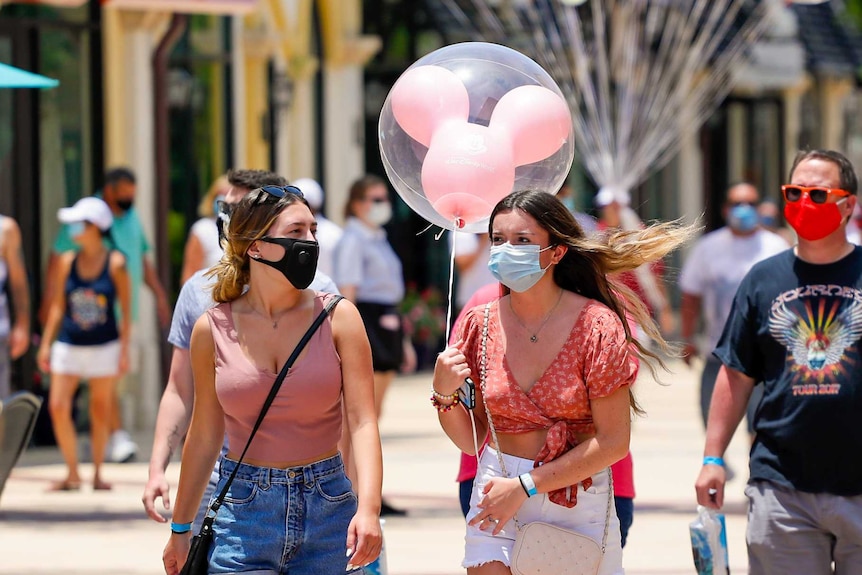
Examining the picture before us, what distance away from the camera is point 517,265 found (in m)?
4.85

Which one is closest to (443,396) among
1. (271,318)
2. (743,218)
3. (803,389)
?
(271,318)

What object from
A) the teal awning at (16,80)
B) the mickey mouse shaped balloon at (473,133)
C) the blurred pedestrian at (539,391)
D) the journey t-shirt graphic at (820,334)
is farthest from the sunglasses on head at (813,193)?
the teal awning at (16,80)

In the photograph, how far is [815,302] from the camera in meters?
5.50

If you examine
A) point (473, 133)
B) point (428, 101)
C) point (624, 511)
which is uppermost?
point (428, 101)

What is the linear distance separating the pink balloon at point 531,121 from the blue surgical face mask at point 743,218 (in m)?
5.56

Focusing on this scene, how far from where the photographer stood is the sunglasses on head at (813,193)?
5582 millimetres

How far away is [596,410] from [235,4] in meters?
9.76

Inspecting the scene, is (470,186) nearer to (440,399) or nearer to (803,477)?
(440,399)

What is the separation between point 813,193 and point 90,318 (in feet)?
21.8

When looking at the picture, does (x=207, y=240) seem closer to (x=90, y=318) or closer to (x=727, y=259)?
(x=90, y=318)

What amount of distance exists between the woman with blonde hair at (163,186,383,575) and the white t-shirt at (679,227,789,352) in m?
6.38

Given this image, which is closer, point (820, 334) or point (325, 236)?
point (820, 334)

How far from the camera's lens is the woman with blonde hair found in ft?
15.1

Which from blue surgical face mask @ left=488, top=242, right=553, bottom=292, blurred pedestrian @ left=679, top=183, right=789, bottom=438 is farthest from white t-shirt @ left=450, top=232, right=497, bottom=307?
blue surgical face mask @ left=488, top=242, right=553, bottom=292
